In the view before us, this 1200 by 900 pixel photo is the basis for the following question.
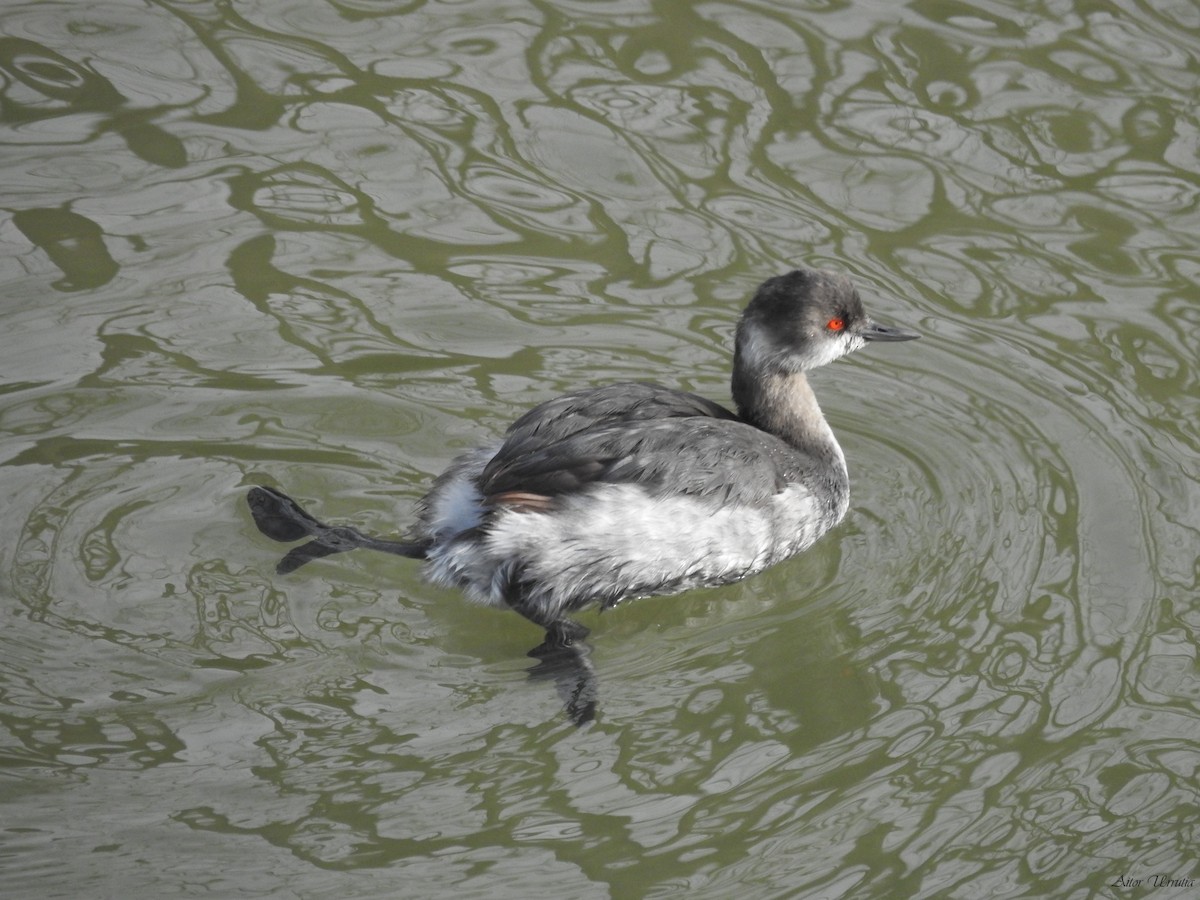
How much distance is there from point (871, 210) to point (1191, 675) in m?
2.79

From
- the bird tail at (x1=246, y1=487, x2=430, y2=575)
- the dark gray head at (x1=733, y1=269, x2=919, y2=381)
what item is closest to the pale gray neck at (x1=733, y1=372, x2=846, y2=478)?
the dark gray head at (x1=733, y1=269, x2=919, y2=381)

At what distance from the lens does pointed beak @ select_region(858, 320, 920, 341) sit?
5551 mm

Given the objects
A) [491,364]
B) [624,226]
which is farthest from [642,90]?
[491,364]

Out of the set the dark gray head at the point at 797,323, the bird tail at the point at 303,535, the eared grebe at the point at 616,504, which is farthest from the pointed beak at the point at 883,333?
the bird tail at the point at 303,535

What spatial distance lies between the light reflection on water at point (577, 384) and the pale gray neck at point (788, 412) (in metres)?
0.32

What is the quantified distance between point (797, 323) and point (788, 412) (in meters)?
0.33

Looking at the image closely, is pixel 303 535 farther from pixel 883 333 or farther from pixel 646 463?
pixel 883 333

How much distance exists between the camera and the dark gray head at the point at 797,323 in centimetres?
536

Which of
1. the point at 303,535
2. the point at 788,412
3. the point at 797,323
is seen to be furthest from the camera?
the point at 788,412

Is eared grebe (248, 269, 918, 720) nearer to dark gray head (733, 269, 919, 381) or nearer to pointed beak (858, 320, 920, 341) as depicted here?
dark gray head (733, 269, 919, 381)

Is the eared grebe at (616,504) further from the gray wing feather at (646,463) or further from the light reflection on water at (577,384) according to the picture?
the light reflection on water at (577,384)

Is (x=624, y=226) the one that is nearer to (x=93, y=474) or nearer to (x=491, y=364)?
(x=491, y=364)

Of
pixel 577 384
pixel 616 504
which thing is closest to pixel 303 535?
pixel 616 504

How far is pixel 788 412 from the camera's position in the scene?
549cm
